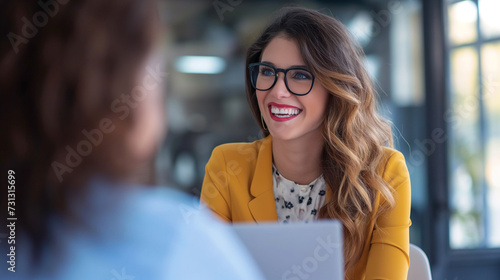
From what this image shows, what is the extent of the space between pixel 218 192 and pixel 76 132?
1.35 meters

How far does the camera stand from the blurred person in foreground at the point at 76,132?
1.31ft

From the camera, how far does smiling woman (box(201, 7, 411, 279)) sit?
62.9 inches

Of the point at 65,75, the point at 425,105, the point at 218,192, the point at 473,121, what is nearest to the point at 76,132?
the point at 65,75

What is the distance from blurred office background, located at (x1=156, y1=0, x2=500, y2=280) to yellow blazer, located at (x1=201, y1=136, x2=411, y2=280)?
181 centimetres

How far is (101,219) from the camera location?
0.49 meters

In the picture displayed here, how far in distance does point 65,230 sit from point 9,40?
0.19 metres

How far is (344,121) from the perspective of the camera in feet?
5.64

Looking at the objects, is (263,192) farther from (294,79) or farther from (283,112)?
(294,79)

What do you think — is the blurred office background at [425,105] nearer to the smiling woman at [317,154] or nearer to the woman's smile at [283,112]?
the smiling woman at [317,154]

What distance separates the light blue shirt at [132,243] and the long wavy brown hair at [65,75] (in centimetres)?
5

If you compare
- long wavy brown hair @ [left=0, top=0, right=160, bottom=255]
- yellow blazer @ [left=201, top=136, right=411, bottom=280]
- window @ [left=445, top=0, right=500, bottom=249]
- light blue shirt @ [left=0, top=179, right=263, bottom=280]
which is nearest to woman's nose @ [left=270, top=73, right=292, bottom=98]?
yellow blazer @ [left=201, top=136, right=411, bottom=280]

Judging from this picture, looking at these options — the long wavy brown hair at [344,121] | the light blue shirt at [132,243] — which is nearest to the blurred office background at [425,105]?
the long wavy brown hair at [344,121]

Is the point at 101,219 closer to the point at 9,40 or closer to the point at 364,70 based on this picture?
the point at 9,40

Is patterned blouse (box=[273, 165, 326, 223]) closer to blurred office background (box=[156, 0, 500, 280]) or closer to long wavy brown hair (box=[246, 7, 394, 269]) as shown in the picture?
long wavy brown hair (box=[246, 7, 394, 269])
